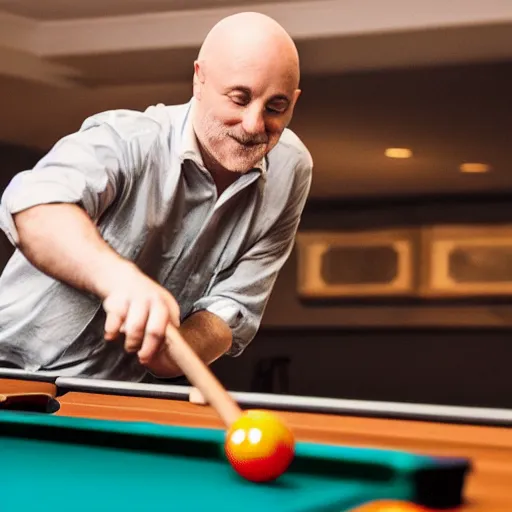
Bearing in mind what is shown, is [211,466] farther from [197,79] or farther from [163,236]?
[197,79]

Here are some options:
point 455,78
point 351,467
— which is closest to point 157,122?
point 455,78

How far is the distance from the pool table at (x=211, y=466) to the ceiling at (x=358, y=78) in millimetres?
915

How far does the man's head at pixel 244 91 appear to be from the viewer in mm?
2230

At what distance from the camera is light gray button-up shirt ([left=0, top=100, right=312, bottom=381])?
7.64ft

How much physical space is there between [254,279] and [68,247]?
2.43ft

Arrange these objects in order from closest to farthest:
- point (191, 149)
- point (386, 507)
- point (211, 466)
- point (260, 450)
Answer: point (386, 507) < point (260, 450) < point (211, 466) < point (191, 149)

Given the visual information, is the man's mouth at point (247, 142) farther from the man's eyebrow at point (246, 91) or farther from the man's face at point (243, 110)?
the man's eyebrow at point (246, 91)

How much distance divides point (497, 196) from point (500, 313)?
1.06ft

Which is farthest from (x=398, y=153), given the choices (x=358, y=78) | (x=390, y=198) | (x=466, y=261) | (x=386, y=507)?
(x=386, y=507)

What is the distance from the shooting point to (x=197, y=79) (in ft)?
8.05

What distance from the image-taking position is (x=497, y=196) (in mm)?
2309

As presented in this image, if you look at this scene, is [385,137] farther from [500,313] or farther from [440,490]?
[440,490]

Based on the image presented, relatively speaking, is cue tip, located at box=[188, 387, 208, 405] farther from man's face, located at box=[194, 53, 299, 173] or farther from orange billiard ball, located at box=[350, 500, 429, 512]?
orange billiard ball, located at box=[350, 500, 429, 512]

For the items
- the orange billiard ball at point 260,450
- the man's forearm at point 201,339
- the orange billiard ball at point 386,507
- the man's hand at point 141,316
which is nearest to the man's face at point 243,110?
the man's forearm at point 201,339
